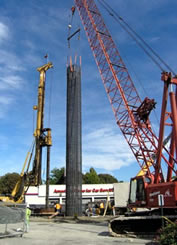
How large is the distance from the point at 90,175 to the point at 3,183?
25875 mm

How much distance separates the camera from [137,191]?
16.1 metres

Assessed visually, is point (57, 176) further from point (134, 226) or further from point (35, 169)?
point (134, 226)

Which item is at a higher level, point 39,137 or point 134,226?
point 39,137

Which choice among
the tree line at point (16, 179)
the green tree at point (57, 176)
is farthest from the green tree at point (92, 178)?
the green tree at point (57, 176)

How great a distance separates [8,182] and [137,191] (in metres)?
68.0

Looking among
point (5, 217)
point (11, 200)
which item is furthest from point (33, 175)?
point (5, 217)

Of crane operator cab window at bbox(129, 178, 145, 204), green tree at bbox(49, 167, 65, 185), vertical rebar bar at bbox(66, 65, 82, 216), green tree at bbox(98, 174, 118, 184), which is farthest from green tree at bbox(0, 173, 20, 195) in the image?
crane operator cab window at bbox(129, 178, 145, 204)

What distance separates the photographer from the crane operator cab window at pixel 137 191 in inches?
620

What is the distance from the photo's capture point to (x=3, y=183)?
78.3 m

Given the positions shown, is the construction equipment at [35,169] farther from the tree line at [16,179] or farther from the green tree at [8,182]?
the green tree at [8,182]

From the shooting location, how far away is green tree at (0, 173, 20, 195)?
76812mm

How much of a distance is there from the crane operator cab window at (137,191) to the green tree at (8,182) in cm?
6523

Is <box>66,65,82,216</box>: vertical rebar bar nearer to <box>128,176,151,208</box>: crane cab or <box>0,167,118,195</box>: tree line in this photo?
<box>128,176,151,208</box>: crane cab

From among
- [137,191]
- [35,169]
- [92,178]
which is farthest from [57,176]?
[137,191]
